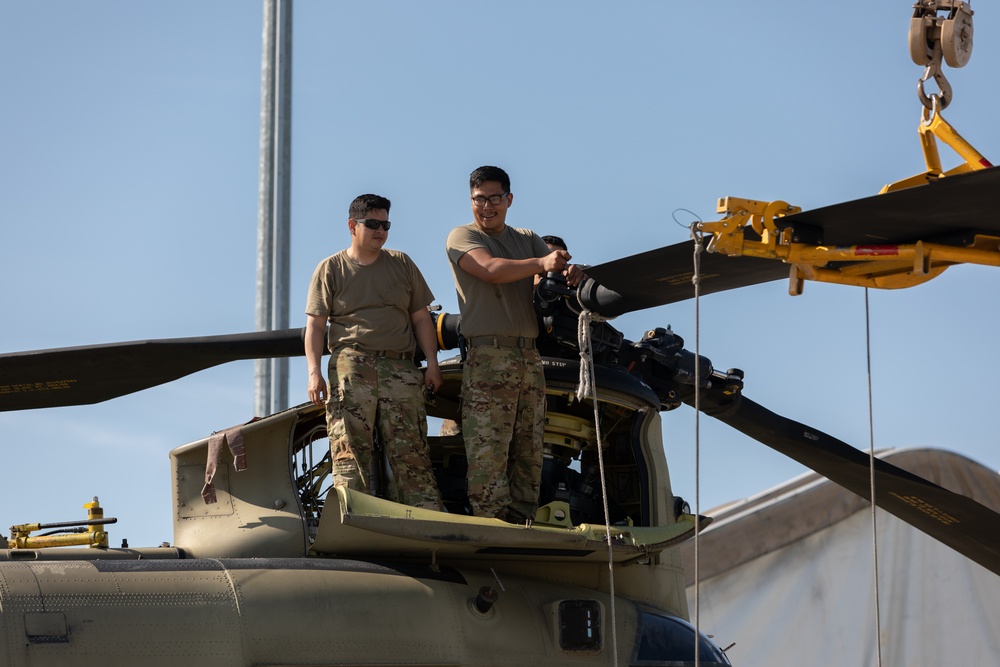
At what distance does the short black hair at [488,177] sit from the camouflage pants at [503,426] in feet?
2.82

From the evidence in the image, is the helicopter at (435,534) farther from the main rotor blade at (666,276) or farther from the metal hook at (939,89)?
the metal hook at (939,89)

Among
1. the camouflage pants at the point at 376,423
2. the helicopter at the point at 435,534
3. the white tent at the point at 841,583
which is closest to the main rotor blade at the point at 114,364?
the helicopter at the point at 435,534

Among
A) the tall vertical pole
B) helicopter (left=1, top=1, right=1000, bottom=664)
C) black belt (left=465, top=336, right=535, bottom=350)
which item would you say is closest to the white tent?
the tall vertical pole

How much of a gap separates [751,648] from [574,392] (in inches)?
301

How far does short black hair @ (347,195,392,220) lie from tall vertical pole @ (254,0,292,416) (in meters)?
4.64

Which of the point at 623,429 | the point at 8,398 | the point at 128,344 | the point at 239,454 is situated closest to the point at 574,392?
the point at 623,429

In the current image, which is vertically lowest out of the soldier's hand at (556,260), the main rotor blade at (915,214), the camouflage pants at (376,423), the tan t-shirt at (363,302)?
the camouflage pants at (376,423)

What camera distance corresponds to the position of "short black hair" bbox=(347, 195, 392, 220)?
7473mm

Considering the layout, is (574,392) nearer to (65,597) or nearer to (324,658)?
(324,658)

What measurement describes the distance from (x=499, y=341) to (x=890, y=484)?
9.10 ft

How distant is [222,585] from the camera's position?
661cm

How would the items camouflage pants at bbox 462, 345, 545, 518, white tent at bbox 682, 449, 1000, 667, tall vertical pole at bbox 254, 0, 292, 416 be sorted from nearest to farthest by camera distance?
1. camouflage pants at bbox 462, 345, 545, 518
2. tall vertical pole at bbox 254, 0, 292, 416
3. white tent at bbox 682, 449, 1000, 667

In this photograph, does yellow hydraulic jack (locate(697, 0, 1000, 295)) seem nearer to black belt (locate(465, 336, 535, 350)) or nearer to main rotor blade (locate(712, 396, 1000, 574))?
black belt (locate(465, 336, 535, 350))

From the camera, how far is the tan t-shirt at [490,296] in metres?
7.46
